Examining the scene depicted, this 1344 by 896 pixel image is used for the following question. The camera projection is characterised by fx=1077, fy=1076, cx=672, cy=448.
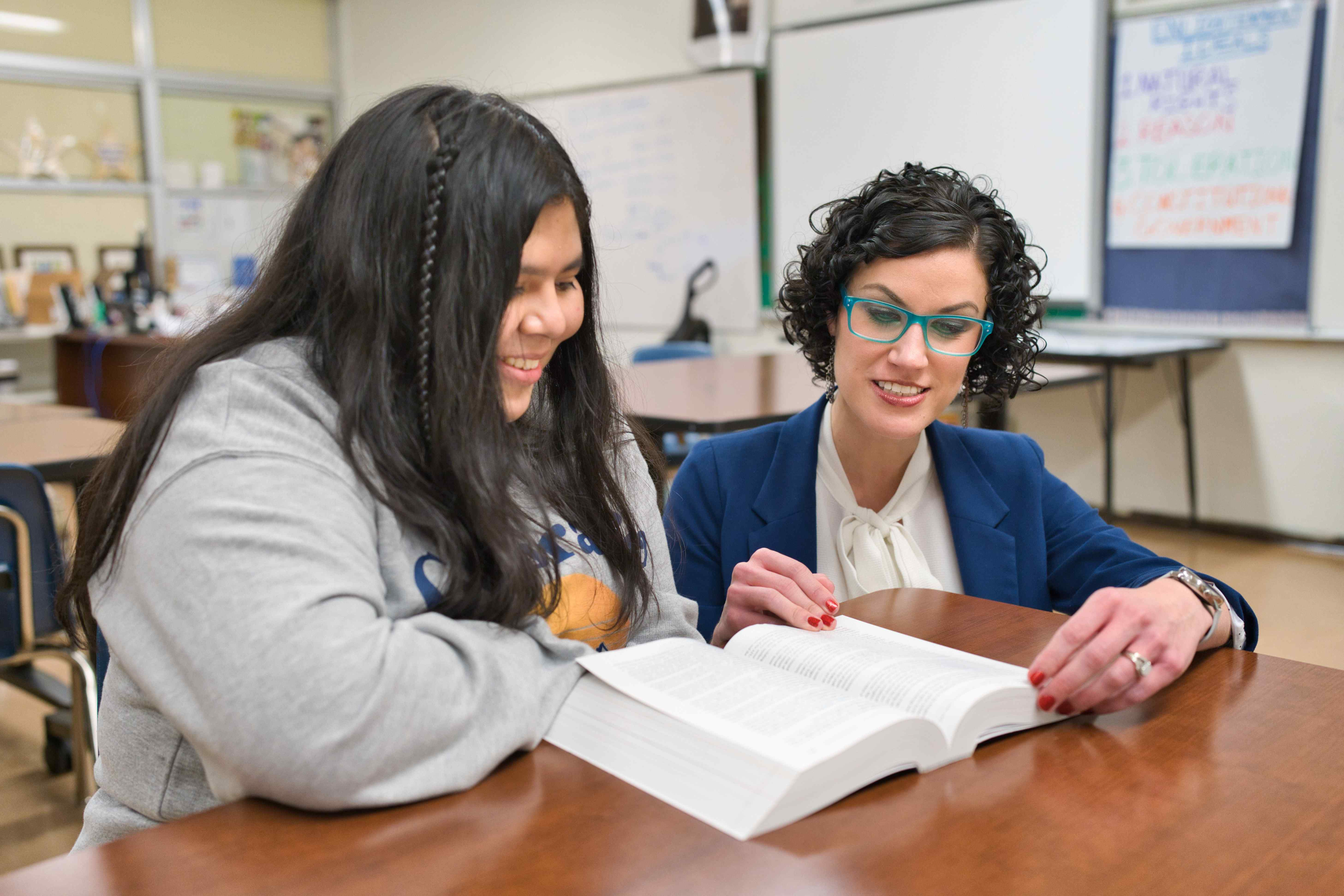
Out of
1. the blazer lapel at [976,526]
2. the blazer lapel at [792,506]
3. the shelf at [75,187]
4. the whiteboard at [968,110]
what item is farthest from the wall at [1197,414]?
the shelf at [75,187]

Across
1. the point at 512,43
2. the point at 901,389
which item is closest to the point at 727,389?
the point at 901,389

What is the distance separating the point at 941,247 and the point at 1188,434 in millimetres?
3159

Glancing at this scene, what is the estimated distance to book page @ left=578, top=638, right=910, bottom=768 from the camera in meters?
0.71

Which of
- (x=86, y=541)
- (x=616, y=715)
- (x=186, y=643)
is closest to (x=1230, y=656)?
(x=616, y=715)

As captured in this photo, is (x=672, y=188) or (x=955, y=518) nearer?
(x=955, y=518)

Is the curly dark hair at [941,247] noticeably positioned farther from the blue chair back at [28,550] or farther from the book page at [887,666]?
the blue chair back at [28,550]

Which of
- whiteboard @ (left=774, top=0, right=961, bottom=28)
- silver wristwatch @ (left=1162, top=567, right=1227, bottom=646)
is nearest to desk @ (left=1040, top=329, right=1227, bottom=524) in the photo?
whiteboard @ (left=774, top=0, right=961, bottom=28)

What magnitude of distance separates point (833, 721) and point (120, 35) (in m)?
7.43

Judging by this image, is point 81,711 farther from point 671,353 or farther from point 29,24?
point 29,24

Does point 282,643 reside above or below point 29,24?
below

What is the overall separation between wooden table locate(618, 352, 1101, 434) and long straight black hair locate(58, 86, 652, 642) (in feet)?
3.06

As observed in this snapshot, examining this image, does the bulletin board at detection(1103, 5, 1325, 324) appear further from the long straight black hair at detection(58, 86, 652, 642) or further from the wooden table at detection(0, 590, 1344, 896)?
the long straight black hair at detection(58, 86, 652, 642)

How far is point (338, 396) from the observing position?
848 millimetres

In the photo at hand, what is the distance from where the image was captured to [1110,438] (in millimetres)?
3834
